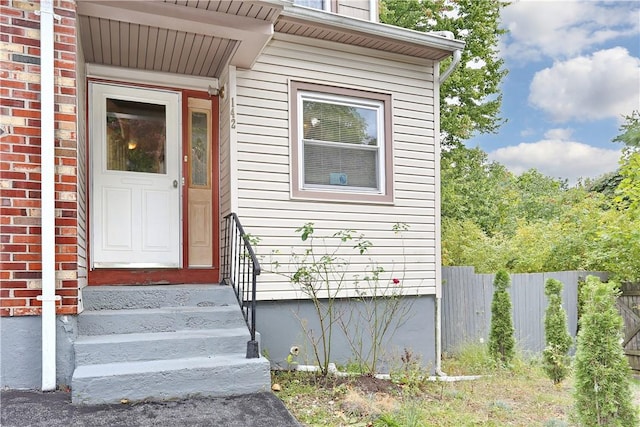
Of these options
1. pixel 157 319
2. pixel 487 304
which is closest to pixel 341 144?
pixel 157 319

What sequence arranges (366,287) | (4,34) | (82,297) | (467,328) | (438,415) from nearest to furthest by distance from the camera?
1. (4,34)
2. (438,415)
3. (82,297)
4. (366,287)
5. (467,328)

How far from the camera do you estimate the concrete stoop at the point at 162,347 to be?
328cm

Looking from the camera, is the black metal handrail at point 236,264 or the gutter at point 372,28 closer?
the black metal handrail at point 236,264

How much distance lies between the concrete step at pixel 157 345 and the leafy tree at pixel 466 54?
8.40 metres

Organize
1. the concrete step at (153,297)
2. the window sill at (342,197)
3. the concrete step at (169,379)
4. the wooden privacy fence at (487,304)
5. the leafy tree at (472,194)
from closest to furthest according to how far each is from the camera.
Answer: the concrete step at (169,379) < the concrete step at (153,297) < the window sill at (342,197) < the wooden privacy fence at (487,304) < the leafy tree at (472,194)

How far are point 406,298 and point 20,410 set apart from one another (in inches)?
158

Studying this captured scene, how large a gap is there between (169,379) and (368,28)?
161 inches

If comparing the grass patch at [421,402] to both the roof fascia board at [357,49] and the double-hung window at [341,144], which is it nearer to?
the double-hung window at [341,144]

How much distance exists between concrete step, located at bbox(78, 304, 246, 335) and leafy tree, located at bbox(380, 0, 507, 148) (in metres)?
8.12

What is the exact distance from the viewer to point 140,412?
3053 mm

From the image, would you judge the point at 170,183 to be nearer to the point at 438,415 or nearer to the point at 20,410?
the point at 20,410

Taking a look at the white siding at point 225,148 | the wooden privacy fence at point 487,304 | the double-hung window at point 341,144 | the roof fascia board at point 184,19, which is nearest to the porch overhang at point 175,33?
the roof fascia board at point 184,19

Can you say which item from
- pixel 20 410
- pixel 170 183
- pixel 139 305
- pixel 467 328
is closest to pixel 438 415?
pixel 139 305

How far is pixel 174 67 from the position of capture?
500 cm
